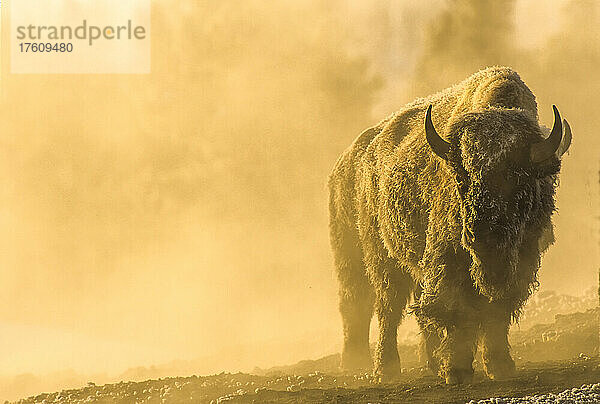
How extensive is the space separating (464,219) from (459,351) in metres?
2.26

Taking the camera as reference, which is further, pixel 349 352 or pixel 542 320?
pixel 542 320

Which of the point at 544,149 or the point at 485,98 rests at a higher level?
the point at 485,98

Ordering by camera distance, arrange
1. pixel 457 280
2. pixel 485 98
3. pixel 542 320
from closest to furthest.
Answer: pixel 457 280 → pixel 485 98 → pixel 542 320

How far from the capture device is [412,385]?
38.4 ft

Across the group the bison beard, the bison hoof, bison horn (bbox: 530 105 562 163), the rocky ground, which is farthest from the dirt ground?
bison horn (bbox: 530 105 562 163)

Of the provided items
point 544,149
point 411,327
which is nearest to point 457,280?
point 544,149

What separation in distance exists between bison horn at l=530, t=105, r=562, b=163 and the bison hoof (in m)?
3.58

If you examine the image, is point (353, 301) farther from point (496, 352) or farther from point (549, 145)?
point (549, 145)

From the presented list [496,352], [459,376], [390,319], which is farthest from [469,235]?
[390,319]

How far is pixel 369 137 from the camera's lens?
16.2 m

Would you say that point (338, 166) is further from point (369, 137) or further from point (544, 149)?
point (544, 149)

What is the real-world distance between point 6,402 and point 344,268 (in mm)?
8799

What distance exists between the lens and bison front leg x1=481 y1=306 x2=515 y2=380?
11594 millimetres

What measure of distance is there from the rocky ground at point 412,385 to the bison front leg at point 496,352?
254 mm
